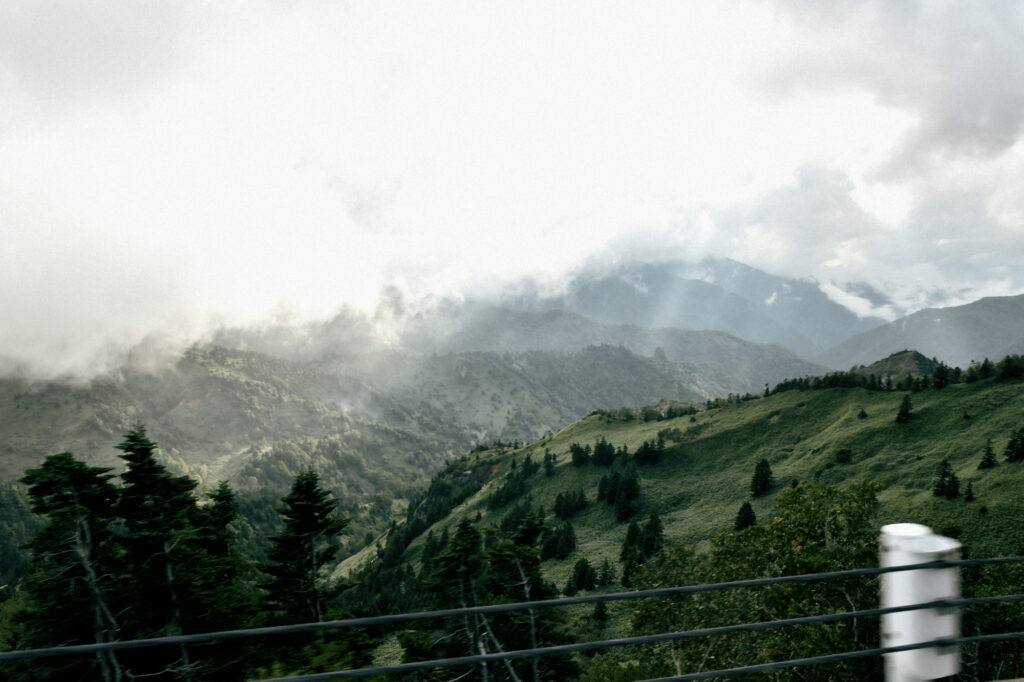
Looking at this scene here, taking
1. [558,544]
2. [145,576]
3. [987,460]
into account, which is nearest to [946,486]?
[987,460]

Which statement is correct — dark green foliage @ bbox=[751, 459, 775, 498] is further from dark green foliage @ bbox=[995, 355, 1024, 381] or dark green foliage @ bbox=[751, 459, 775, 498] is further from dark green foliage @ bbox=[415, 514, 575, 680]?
dark green foliage @ bbox=[415, 514, 575, 680]

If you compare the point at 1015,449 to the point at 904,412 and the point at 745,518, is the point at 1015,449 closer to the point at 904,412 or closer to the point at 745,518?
the point at 904,412

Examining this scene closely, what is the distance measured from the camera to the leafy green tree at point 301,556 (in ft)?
80.6

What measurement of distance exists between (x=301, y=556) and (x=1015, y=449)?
241 ft

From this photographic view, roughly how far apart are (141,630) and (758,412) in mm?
127990

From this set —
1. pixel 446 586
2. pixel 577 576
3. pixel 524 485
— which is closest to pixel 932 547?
pixel 446 586

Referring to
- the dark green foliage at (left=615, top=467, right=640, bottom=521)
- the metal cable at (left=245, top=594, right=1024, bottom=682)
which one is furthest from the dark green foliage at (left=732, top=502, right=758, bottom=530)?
the metal cable at (left=245, top=594, right=1024, bottom=682)

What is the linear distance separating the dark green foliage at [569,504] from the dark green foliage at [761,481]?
37.3 meters

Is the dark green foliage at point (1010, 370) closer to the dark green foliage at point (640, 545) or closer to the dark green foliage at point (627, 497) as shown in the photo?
the dark green foliage at point (640, 545)

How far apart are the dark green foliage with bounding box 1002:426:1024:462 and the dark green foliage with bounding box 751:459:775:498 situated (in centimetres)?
3257

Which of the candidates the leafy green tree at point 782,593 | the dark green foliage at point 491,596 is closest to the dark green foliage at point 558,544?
the leafy green tree at point 782,593

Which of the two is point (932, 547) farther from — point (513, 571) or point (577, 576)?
point (577, 576)

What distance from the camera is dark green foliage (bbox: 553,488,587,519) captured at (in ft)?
371

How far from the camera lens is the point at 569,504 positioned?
114438mm
